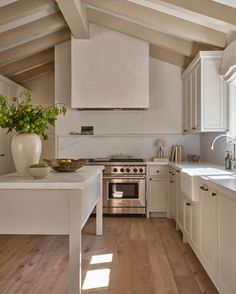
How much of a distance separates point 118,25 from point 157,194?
2796 mm

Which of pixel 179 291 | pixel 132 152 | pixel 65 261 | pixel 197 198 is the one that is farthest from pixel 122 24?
pixel 179 291

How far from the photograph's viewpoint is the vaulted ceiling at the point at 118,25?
3326mm

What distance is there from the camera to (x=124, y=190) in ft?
15.9

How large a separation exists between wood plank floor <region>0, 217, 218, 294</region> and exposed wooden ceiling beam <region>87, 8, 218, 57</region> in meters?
2.74

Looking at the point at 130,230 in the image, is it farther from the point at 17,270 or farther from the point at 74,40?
the point at 74,40

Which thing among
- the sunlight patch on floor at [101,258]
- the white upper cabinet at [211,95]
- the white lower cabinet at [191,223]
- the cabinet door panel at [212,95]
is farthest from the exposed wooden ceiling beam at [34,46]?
the sunlight patch on floor at [101,258]

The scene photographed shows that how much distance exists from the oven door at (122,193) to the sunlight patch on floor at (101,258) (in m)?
1.67

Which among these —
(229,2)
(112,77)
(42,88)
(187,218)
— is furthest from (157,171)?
(42,88)

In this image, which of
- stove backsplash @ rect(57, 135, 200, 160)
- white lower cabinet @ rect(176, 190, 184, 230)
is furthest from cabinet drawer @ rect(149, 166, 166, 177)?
white lower cabinet @ rect(176, 190, 184, 230)

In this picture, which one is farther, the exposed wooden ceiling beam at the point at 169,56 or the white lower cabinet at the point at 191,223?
the exposed wooden ceiling beam at the point at 169,56

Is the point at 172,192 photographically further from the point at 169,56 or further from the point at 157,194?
the point at 169,56

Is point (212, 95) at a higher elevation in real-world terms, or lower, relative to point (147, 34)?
lower

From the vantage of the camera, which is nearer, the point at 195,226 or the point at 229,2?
the point at 195,226

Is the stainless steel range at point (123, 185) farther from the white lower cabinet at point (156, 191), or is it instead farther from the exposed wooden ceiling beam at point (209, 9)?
the exposed wooden ceiling beam at point (209, 9)
